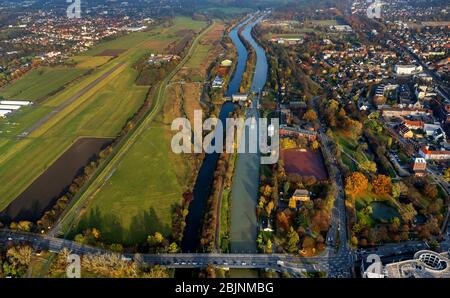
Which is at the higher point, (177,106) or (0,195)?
(177,106)

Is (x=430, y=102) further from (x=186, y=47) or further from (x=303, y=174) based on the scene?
(x=186, y=47)

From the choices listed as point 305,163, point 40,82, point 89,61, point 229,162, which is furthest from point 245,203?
point 89,61

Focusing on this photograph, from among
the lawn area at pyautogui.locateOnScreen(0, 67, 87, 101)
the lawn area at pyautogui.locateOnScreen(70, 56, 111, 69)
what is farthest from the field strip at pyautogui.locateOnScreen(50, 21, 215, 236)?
the lawn area at pyautogui.locateOnScreen(70, 56, 111, 69)

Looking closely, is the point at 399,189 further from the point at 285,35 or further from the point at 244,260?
the point at 285,35

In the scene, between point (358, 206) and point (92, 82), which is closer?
point (358, 206)

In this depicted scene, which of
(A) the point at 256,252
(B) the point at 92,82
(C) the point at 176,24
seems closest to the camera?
(A) the point at 256,252

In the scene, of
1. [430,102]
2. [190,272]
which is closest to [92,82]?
[190,272]

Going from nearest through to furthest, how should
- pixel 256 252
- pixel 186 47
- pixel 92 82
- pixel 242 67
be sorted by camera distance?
pixel 256 252
pixel 92 82
pixel 242 67
pixel 186 47
